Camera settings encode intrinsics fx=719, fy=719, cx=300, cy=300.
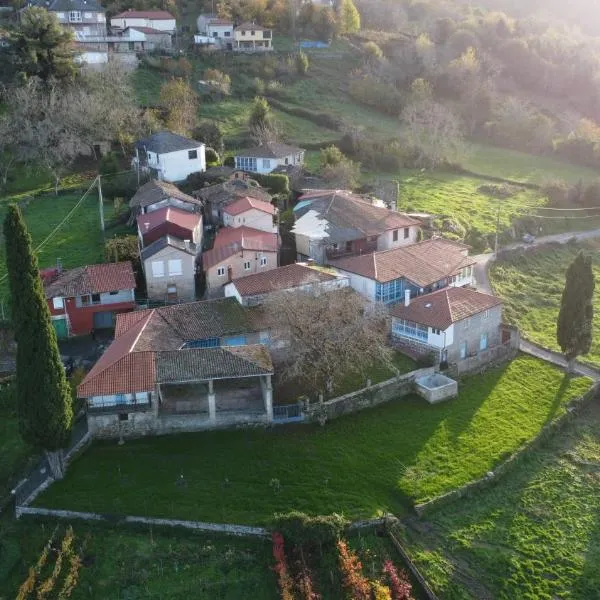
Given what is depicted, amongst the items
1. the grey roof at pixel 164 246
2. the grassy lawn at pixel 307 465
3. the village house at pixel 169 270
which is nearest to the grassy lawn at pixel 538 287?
the grassy lawn at pixel 307 465

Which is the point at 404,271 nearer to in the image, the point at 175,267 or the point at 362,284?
the point at 362,284

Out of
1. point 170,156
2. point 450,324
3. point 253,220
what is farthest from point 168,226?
point 450,324

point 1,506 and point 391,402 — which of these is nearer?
point 1,506

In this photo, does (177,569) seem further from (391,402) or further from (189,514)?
(391,402)

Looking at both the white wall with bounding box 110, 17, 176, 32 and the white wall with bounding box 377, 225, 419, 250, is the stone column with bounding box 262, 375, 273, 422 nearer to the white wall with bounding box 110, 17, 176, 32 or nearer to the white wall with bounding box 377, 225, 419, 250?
the white wall with bounding box 377, 225, 419, 250

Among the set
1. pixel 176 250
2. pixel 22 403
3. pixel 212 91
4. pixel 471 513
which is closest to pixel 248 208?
pixel 176 250

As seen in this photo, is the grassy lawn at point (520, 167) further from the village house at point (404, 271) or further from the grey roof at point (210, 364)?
the grey roof at point (210, 364)
